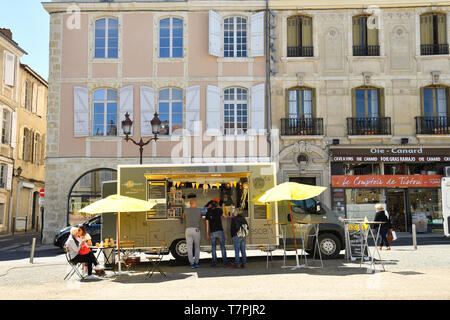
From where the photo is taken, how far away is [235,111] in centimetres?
2266

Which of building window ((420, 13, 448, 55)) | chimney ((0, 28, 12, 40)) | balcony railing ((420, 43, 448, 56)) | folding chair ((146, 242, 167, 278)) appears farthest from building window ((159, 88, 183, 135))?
chimney ((0, 28, 12, 40))

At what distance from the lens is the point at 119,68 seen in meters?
22.7

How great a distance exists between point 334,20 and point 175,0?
733 cm

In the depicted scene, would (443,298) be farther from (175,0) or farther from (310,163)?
(175,0)

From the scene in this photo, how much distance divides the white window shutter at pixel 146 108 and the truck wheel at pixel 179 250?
915 centimetres

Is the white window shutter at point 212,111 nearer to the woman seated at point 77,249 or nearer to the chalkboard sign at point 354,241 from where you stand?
the chalkboard sign at point 354,241

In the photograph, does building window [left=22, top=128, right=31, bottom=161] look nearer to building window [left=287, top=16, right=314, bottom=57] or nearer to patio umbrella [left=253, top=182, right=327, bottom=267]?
building window [left=287, top=16, right=314, bottom=57]

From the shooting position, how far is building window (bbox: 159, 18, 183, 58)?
22922 millimetres

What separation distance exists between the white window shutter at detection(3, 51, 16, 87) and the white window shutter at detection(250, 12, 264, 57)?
651 inches

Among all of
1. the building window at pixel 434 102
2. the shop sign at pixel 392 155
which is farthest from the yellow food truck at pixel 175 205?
the building window at pixel 434 102

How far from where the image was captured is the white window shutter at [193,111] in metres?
22.3

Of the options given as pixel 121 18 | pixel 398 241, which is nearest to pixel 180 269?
pixel 398 241

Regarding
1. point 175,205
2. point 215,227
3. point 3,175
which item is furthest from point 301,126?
point 3,175

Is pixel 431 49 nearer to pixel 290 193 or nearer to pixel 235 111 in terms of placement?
pixel 235 111
